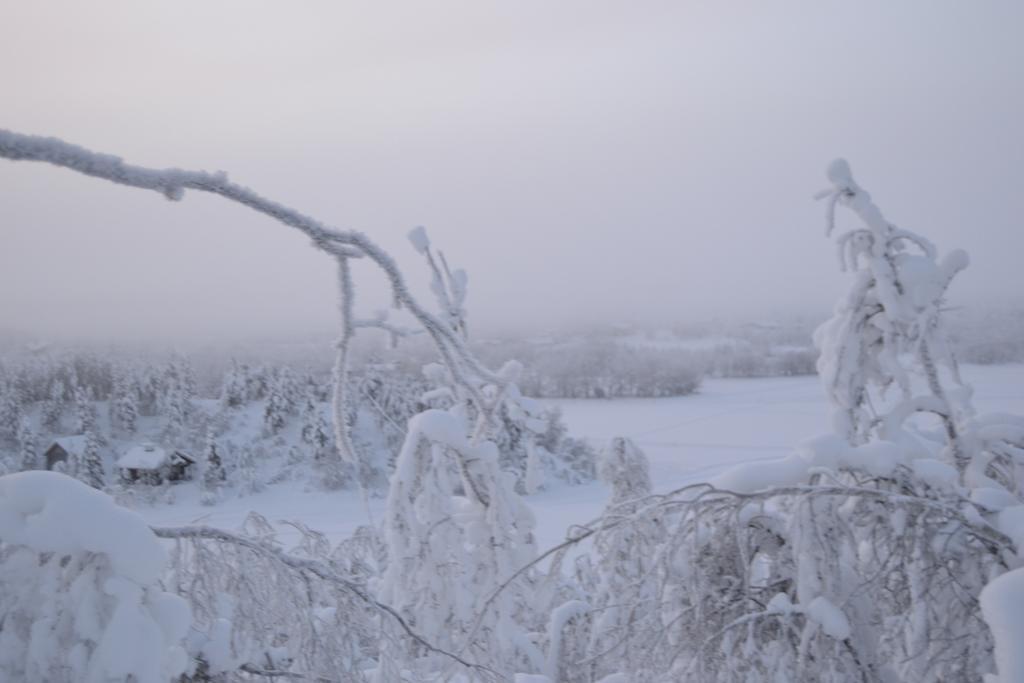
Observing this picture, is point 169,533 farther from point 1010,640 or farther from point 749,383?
point 749,383

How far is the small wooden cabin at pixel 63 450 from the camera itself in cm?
410

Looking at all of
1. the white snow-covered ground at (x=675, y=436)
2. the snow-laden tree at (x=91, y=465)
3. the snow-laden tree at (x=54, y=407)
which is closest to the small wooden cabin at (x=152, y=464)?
the snow-laden tree at (x=91, y=465)

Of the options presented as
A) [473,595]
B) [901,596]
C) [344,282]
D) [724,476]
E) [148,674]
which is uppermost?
[344,282]

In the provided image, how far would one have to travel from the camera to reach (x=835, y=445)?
9.16ft

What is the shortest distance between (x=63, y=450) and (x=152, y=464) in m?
1.34

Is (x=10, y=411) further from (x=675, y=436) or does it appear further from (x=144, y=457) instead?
(x=675, y=436)

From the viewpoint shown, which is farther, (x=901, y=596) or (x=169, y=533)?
(x=901, y=596)

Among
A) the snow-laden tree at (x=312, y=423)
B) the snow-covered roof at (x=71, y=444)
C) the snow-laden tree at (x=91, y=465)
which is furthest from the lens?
the snow-laden tree at (x=312, y=423)

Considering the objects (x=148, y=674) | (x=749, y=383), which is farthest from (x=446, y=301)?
(x=749, y=383)

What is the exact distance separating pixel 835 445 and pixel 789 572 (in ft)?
1.92

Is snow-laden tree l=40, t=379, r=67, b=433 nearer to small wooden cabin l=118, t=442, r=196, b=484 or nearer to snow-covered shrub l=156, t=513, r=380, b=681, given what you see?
small wooden cabin l=118, t=442, r=196, b=484

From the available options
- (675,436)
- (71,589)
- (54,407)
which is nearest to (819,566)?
(71,589)

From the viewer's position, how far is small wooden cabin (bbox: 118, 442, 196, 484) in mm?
5047

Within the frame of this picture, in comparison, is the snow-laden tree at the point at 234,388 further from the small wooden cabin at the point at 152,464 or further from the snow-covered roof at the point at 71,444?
the snow-covered roof at the point at 71,444
